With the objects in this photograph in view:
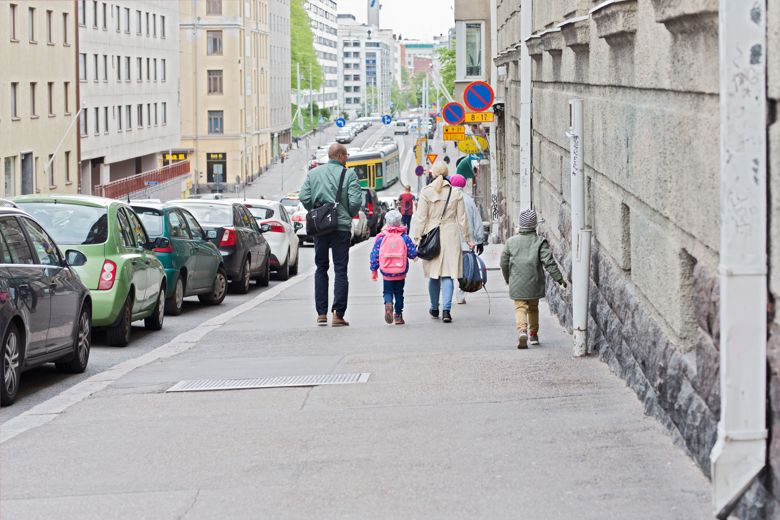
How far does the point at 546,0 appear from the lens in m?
16.1

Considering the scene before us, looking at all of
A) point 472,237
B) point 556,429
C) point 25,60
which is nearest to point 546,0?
point 472,237

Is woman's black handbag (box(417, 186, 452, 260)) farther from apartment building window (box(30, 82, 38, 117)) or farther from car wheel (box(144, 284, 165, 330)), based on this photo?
apartment building window (box(30, 82, 38, 117))

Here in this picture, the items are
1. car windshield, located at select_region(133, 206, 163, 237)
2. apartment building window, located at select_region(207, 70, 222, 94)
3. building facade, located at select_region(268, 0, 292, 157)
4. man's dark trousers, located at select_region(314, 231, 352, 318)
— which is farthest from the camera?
building facade, located at select_region(268, 0, 292, 157)

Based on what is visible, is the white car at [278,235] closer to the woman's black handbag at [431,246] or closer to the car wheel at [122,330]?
the woman's black handbag at [431,246]

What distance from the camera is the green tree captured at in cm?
15300

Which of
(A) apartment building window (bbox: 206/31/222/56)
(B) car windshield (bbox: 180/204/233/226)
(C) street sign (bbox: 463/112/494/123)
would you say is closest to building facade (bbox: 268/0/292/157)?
(A) apartment building window (bbox: 206/31/222/56)

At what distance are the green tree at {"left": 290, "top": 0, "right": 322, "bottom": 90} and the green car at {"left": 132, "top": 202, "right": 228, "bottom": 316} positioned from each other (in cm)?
13282

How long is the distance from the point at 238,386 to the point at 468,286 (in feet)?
17.6

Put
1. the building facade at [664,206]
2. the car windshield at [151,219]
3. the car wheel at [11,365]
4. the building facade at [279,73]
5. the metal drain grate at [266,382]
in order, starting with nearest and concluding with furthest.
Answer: the building facade at [664,206]
the car wheel at [11,365]
the metal drain grate at [266,382]
the car windshield at [151,219]
the building facade at [279,73]

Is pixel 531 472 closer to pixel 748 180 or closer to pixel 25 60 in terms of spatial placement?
pixel 748 180

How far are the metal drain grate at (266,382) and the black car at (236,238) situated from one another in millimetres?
10599

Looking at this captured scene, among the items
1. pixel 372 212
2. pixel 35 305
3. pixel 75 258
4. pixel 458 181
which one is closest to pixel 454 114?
pixel 458 181

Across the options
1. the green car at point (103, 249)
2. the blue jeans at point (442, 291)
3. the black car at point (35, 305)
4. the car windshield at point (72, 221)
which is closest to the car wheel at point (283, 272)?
the blue jeans at point (442, 291)

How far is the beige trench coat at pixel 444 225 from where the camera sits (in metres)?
15.2
